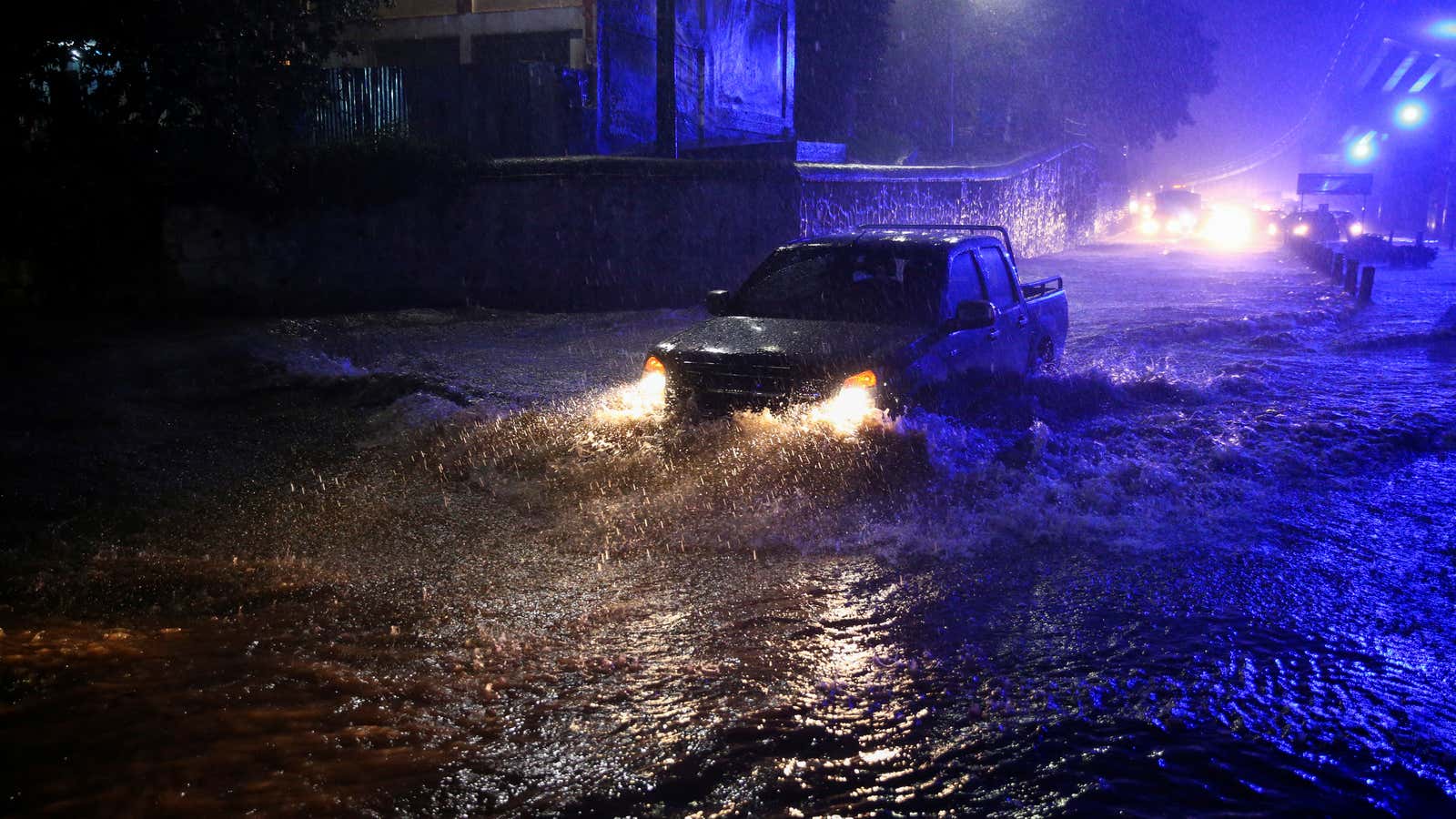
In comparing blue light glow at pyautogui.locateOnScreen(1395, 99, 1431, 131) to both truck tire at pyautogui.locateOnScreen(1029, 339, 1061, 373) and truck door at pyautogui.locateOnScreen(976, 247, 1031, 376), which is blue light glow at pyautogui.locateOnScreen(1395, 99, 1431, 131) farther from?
truck door at pyautogui.locateOnScreen(976, 247, 1031, 376)

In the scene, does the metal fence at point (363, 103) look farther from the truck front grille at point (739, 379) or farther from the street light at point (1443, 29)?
the street light at point (1443, 29)

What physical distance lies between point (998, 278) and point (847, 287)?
1.61 metres

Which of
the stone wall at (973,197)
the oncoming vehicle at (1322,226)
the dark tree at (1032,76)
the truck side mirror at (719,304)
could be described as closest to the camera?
the truck side mirror at (719,304)

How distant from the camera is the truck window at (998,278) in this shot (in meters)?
8.42

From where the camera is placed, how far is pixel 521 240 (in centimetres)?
1484

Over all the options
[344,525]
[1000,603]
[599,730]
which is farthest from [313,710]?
[1000,603]

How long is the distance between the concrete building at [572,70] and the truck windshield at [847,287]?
29.0ft

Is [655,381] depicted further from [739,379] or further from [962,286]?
[962,286]

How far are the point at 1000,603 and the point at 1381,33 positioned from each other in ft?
153

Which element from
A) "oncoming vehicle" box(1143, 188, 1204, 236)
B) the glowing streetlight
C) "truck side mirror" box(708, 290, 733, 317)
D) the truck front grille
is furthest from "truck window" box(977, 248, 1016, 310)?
the glowing streetlight

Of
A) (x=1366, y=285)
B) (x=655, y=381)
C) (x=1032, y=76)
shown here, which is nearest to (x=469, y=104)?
(x=655, y=381)

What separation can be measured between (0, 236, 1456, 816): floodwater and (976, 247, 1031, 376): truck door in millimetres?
526

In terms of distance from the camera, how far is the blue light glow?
43.3 metres

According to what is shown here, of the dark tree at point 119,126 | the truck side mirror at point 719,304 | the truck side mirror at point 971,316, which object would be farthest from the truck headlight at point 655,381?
the dark tree at point 119,126
